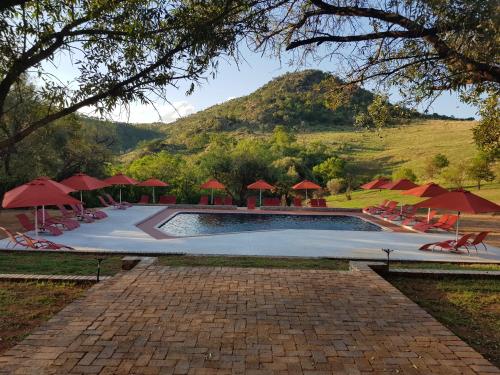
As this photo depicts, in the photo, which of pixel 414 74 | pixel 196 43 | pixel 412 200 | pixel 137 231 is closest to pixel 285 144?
pixel 412 200

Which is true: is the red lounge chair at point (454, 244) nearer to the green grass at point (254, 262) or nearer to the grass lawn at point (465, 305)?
the green grass at point (254, 262)

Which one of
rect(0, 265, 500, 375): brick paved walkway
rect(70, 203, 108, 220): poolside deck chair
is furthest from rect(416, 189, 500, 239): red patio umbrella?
rect(70, 203, 108, 220): poolside deck chair

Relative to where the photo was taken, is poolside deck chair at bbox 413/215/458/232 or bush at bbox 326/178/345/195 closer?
poolside deck chair at bbox 413/215/458/232

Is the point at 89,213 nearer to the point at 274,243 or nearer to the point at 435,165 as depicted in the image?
the point at 274,243

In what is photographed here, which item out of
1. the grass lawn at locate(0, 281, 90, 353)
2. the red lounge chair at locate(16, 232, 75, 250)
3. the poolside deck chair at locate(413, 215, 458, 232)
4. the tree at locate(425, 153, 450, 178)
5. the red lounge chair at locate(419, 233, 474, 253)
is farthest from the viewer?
the tree at locate(425, 153, 450, 178)

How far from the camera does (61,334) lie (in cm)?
483

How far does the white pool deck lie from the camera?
1154cm

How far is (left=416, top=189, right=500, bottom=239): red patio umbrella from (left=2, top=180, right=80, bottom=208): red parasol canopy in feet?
35.7

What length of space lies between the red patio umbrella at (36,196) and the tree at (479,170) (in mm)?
29160

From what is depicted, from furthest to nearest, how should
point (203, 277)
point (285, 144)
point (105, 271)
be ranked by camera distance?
point (285, 144) < point (105, 271) < point (203, 277)

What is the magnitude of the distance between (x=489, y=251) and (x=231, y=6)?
11239 mm

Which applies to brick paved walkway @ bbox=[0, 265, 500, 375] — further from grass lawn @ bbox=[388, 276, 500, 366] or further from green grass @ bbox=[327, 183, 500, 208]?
green grass @ bbox=[327, 183, 500, 208]

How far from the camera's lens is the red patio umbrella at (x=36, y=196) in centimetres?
1159

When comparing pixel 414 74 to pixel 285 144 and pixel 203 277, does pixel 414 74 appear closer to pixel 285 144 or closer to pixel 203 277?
pixel 203 277
